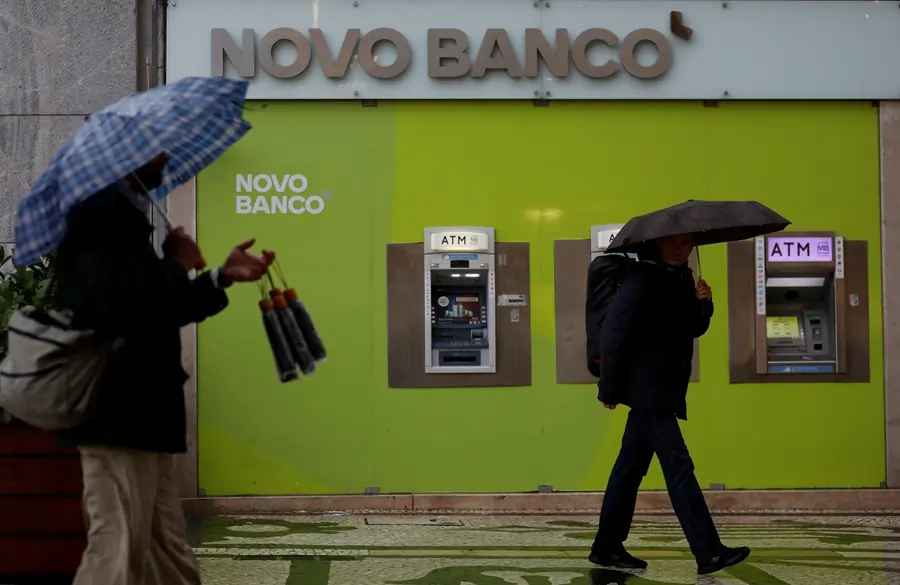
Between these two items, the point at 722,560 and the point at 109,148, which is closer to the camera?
the point at 109,148

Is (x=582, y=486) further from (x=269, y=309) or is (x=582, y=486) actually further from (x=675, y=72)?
(x=269, y=309)

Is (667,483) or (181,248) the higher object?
(181,248)

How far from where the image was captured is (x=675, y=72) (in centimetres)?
878

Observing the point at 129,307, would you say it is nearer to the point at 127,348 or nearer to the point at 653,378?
the point at 127,348

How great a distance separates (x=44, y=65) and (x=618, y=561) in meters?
5.43

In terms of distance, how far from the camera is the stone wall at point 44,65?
335 inches

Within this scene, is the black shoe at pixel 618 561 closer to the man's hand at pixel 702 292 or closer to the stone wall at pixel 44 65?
the man's hand at pixel 702 292

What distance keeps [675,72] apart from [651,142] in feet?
1.78

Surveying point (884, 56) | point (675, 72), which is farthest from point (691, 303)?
point (884, 56)

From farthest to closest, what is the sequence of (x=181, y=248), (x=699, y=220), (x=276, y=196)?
1. (x=276, y=196)
2. (x=699, y=220)
3. (x=181, y=248)

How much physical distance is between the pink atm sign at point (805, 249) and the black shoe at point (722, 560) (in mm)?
3849

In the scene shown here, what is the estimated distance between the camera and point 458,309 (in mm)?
8641

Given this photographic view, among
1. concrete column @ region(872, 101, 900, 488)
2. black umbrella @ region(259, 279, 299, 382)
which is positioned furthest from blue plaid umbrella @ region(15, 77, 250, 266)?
concrete column @ region(872, 101, 900, 488)

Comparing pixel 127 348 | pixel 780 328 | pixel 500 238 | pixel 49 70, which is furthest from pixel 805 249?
pixel 127 348
